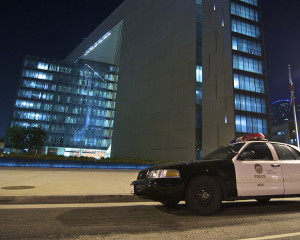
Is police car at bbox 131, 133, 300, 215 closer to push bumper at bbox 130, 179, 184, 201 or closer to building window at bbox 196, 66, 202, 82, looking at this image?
push bumper at bbox 130, 179, 184, 201

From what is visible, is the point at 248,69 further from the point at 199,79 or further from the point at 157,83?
the point at 157,83

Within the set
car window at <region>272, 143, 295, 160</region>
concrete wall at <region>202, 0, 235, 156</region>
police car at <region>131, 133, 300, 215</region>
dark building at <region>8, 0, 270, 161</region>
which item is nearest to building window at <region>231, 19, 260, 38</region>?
dark building at <region>8, 0, 270, 161</region>

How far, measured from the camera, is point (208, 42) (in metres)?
35.3

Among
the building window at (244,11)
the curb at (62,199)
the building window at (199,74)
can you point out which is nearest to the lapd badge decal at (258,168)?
the curb at (62,199)

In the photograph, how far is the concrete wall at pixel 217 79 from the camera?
31438mm

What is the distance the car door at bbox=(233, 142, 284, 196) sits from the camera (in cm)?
472

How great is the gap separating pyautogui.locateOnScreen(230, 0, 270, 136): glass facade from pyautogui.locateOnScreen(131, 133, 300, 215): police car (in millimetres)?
27368

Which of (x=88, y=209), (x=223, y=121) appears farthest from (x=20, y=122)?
(x=88, y=209)

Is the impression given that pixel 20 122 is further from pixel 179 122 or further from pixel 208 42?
pixel 208 42

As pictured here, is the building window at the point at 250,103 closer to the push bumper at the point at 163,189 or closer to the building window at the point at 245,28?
the building window at the point at 245,28

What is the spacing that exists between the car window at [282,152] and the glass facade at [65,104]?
64.7 m

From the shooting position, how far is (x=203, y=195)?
4.53 metres

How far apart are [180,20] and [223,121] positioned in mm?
20661

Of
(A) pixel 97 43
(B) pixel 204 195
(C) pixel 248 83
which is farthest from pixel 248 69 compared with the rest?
(A) pixel 97 43
